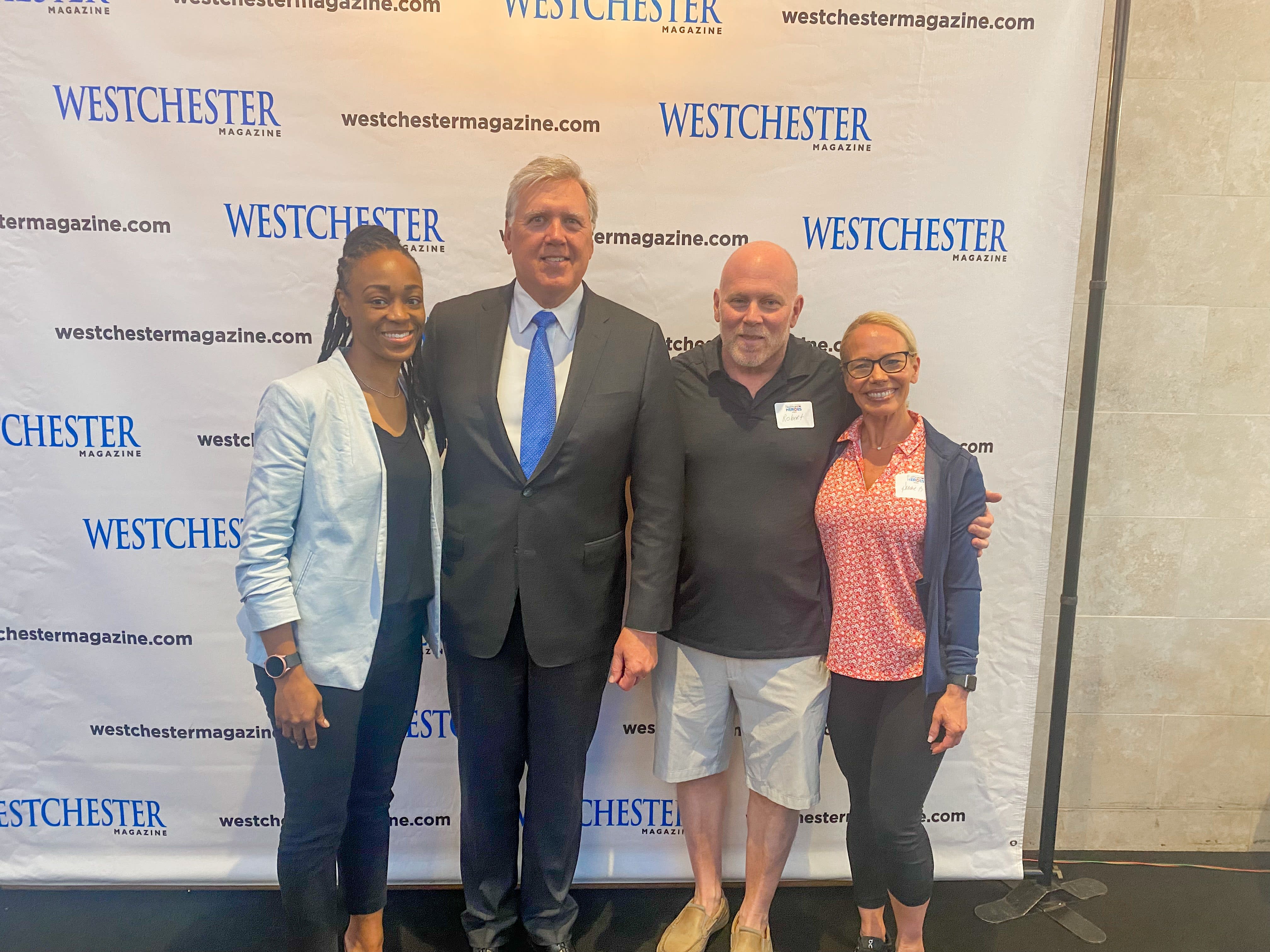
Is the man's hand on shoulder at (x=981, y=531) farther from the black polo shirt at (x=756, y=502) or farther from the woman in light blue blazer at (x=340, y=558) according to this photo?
the woman in light blue blazer at (x=340, y=558)

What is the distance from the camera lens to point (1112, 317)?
7.61 ft

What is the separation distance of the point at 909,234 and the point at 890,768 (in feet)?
4.83

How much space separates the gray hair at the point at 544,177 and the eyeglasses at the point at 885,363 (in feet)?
2.35

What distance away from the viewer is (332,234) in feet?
7.07

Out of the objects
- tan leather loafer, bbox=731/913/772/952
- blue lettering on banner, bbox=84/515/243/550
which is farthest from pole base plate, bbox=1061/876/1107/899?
blue lettering on banner, bbox=84/515/243/550

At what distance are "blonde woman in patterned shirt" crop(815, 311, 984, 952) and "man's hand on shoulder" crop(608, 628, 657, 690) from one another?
45cm

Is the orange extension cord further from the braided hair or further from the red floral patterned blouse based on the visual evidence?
the braided hair

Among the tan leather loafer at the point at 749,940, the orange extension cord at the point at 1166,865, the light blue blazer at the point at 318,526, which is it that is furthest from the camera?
the orange extension cord at the point at 1166,865

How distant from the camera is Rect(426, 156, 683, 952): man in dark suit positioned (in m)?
1.72

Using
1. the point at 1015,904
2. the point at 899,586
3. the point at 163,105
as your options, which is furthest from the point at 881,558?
the point at 163,105

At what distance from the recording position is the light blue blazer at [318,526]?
153cm

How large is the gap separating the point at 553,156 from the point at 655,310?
518mm

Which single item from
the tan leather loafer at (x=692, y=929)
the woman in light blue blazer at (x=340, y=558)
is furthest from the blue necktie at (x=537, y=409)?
the tan leather loafer at (x=692, y=929)

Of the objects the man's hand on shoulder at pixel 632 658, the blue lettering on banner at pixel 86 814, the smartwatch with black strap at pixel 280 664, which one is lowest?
the blue lettering on banner at pixel 86 814
